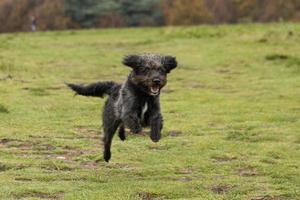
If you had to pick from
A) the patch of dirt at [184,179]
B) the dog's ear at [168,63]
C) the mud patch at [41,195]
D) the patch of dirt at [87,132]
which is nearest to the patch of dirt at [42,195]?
the mud patch at [41,195]

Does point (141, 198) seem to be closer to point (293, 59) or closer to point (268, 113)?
point (268, 113)

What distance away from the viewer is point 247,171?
34.0 ft

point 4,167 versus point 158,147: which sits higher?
point 4,167

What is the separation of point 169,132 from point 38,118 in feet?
8.83

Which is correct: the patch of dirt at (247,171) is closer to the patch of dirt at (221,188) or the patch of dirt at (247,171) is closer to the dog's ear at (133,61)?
the patch of dirt at (221,188)

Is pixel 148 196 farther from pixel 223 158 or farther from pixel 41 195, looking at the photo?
pixel 223 158

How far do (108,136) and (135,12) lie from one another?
50.7 meters

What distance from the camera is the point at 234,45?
30.7 metres

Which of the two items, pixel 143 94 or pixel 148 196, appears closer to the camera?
pixel 148 196

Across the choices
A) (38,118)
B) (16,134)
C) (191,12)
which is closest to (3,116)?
(38,118)

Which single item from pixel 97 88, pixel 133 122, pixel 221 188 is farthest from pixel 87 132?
pixel 221 188

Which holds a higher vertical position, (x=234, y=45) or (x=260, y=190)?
(x=260, y=190)

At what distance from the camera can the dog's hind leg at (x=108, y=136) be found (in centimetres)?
1045

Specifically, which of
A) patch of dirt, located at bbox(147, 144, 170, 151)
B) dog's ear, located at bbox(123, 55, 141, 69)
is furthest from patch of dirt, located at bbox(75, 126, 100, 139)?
dog's ear, located at bbox(123, 55, 141, 69)
